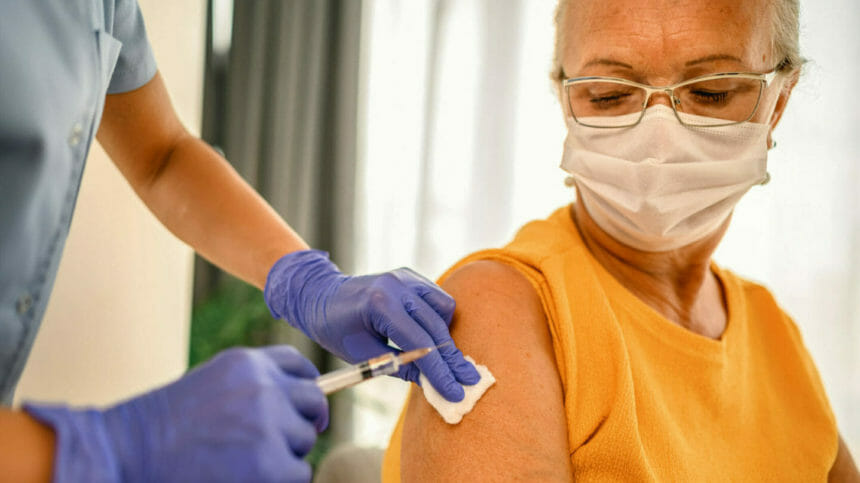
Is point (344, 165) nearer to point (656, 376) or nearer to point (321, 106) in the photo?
point (321, 106)

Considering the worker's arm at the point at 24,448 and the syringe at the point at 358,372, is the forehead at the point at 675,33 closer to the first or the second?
the syringe at the point at 358,372

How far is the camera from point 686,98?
110cm

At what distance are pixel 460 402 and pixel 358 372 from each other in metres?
0.19

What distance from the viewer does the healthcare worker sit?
592 millimetres

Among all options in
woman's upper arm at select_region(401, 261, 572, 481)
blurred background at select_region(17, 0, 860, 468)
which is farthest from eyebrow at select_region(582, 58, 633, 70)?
blurred background at select_region(17, 0, 860, 468)

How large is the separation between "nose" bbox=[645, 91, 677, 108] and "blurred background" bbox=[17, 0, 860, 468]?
1329mm

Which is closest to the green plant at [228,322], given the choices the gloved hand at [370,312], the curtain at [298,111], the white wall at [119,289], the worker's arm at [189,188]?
the curtain at [298,111]

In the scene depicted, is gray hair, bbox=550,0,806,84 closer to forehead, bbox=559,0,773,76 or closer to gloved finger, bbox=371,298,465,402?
forehead, bbox=559,0,773,76

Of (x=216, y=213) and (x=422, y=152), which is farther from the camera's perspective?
(x=422, y=152)

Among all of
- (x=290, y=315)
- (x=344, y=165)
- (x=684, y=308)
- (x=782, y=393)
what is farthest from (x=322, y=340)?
(x=344, y=165)

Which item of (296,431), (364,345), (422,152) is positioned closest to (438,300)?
(364,345)

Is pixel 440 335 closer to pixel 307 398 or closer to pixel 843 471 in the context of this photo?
pixel 307 398

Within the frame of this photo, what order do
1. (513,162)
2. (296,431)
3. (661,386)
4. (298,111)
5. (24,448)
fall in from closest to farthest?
(24,448) → (296,431) → (661,386) → (513,162) → (298,111)

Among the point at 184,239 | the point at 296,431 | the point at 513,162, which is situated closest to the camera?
the point at 296,431
